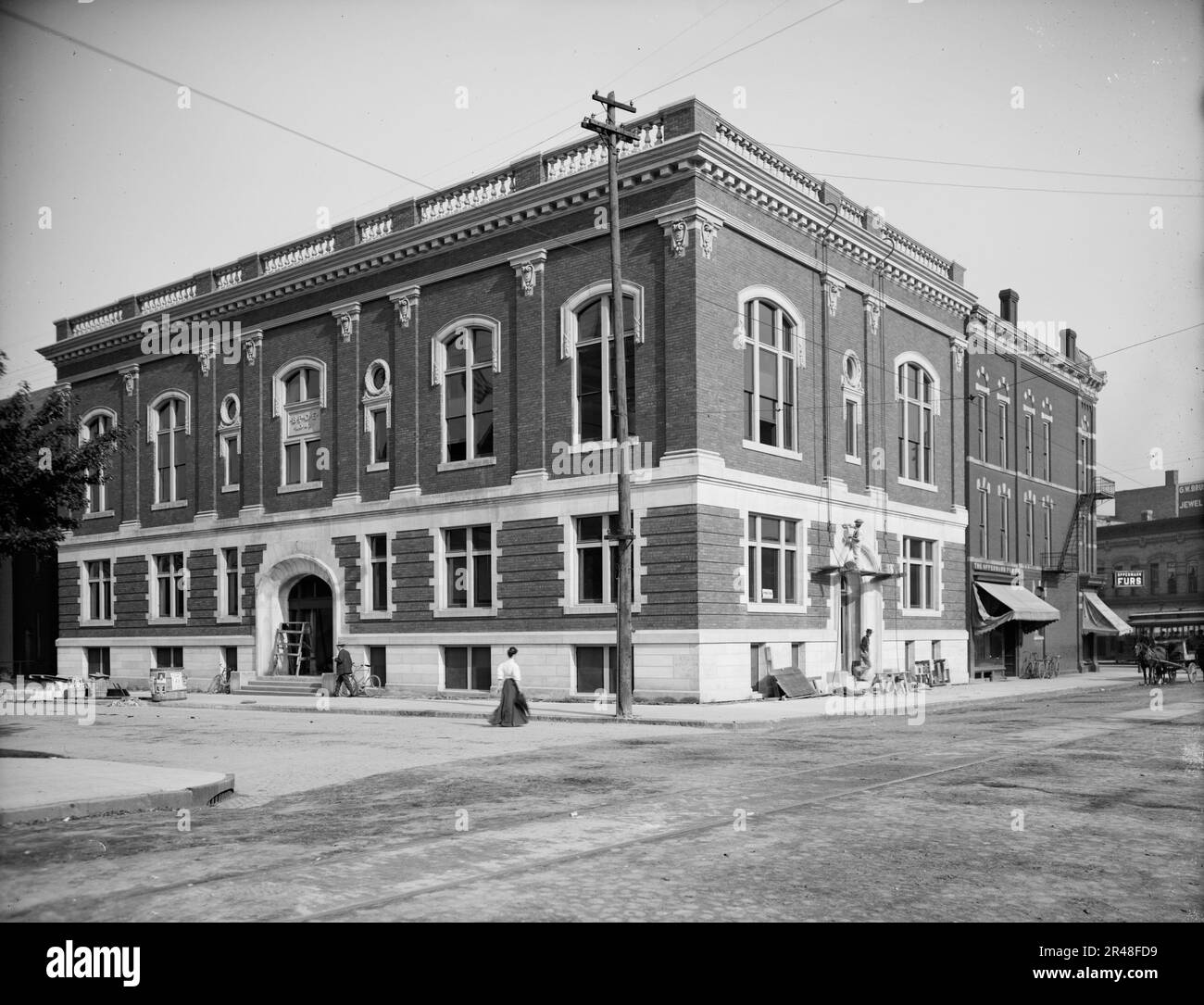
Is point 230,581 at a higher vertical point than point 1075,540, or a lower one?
lower

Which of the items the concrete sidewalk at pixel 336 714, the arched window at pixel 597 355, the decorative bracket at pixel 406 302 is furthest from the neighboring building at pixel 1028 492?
the decorative bracket at pixel 406 302

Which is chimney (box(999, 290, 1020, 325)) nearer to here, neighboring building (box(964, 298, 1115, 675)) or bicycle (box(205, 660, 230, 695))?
neighboring building (box(964, 298, 1115, 675))

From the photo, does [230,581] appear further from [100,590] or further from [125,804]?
[125,804]

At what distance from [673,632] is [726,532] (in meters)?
2.85

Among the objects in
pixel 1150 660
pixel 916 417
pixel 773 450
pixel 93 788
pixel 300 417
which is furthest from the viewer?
pixel 1150 660

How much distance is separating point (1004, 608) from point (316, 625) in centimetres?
2505

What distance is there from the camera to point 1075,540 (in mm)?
50438

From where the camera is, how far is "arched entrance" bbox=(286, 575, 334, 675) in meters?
36.3

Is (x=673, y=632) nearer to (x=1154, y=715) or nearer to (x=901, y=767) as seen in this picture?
(x=1154, y=715)

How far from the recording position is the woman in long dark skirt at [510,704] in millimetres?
21750

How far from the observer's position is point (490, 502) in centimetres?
3086

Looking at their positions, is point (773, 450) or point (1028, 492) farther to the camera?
point (1028, 492)

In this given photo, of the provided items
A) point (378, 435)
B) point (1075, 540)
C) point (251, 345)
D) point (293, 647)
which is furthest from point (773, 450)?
point (1075, 540)
